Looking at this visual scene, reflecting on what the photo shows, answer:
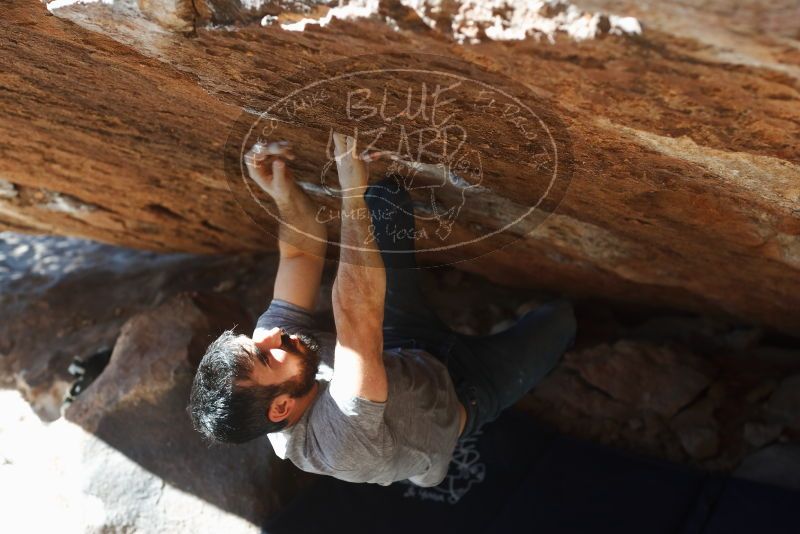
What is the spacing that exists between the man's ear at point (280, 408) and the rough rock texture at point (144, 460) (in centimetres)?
96

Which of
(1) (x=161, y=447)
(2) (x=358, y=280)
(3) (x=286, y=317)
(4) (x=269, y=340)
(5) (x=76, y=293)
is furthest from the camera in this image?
(5) (x=76, y=293)

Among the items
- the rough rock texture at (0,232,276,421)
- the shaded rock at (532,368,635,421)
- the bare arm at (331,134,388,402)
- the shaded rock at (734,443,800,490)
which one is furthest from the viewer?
the rough rock texture at (0,232,276,421)

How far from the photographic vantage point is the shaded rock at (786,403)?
267 cm

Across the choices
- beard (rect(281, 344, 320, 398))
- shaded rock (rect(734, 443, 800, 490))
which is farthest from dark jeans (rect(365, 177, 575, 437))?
shaded rock (rect(734, 443, 800, 490))

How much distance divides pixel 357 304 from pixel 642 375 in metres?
1.50

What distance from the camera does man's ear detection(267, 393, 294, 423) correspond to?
71.9 inches

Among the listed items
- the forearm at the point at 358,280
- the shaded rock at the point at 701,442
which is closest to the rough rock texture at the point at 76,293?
the forearm at the point at 358,280

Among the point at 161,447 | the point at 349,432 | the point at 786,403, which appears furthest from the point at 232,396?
the point at 786,403

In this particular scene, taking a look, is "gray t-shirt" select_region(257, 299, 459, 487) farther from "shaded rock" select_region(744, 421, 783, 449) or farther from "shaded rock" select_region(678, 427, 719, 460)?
"shaded rock" select_region(744, 421, 783, 449)

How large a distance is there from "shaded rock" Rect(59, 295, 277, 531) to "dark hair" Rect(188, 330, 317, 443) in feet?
2.84

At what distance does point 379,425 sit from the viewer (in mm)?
1805

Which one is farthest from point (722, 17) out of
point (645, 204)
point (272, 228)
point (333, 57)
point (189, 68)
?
point (272, 228)

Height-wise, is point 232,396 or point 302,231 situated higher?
point 302,231

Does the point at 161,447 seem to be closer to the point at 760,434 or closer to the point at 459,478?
the point at 459,478
